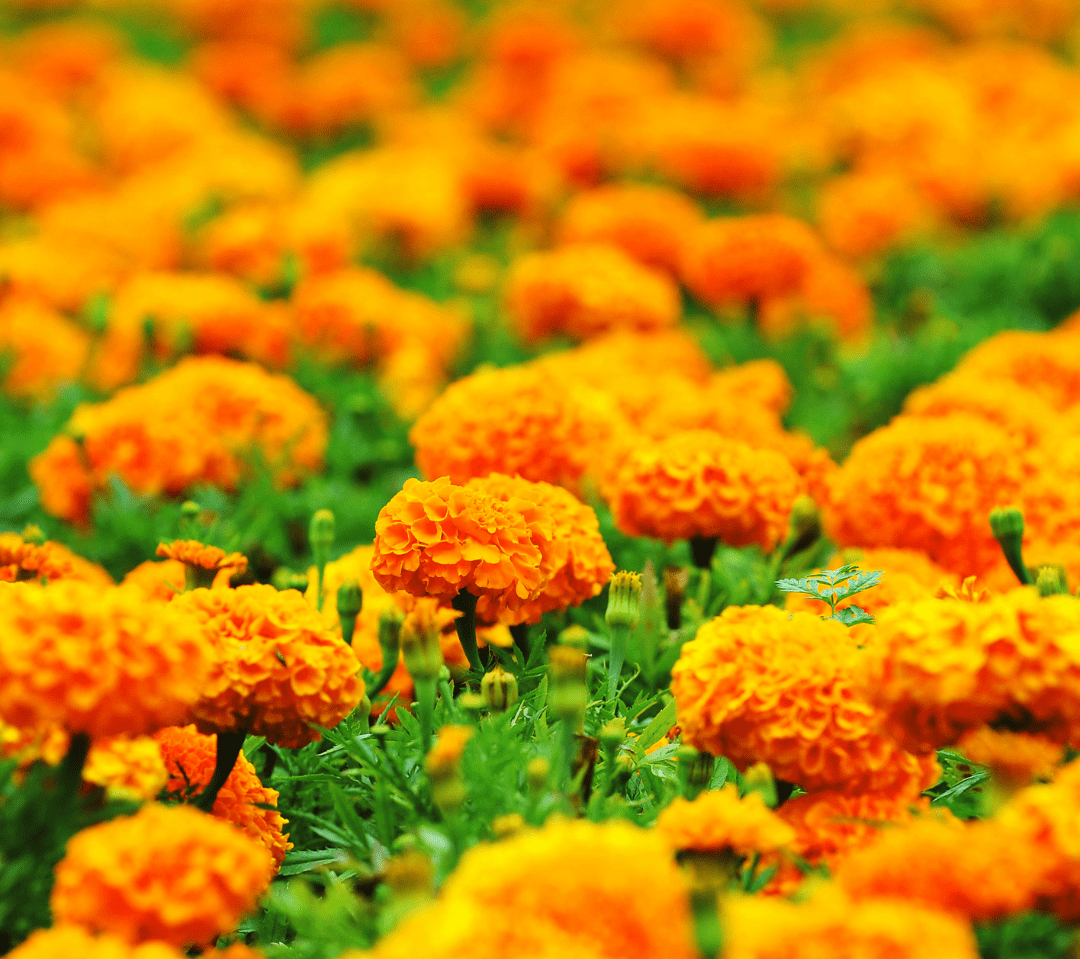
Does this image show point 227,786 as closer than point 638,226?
Yes

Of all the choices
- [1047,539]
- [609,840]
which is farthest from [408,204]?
[609,840]

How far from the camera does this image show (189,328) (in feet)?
11.7

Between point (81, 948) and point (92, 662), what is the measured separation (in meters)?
0.30

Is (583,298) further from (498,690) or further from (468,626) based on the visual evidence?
(498,690)

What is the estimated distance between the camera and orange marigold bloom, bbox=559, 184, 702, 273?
4.65 metres

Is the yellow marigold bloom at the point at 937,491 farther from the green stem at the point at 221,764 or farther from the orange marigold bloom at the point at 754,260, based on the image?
the orange marigold bloom at the point at 754,260

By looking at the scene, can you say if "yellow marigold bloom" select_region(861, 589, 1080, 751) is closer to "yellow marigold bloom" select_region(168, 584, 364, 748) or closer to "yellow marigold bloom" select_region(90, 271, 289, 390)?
"yellow marigold bloom" select_region(168, 584, 364, 748)

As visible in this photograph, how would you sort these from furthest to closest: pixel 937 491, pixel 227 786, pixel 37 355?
pixel 37 355 < pixel 937 491 < pixel 227 786

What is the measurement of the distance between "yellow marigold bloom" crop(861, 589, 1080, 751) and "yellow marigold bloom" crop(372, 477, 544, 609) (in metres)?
0.58

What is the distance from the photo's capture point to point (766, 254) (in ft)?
14.1

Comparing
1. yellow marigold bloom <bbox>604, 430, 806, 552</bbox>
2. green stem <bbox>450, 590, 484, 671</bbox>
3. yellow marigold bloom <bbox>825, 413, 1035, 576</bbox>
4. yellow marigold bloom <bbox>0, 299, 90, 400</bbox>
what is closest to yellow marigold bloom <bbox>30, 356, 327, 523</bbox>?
yellow marigold bloom <bbox>0, 299, 90, 400</bbox>

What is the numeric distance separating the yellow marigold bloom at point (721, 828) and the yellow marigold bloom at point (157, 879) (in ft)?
1.48

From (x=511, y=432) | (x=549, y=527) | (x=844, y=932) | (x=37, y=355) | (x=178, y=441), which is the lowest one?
(x=37, y=355)

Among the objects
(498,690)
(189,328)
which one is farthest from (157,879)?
(189,328)
